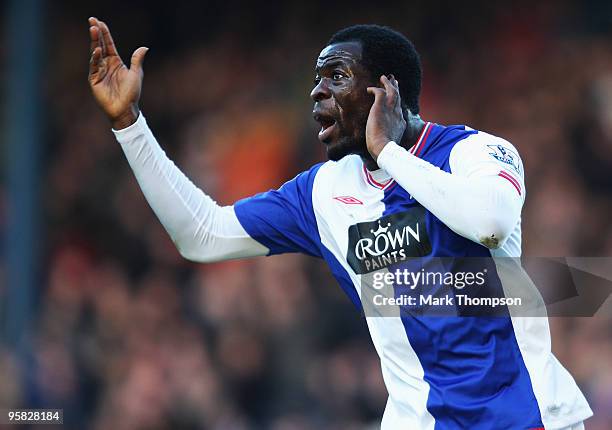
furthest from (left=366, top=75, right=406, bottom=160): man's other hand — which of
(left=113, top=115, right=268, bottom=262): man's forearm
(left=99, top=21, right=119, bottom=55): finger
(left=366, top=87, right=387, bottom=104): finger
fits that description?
(left=99, top=21, right=119, bottom=55): finger

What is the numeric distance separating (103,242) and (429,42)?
345 cm

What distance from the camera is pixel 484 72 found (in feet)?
29.0

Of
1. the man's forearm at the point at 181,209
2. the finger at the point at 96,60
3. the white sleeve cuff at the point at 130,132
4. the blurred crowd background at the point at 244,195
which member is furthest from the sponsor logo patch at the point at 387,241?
the blurred crowd background at the point at 244,195

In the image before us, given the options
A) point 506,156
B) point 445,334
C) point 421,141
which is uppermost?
point 421,141

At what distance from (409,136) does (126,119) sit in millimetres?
1029

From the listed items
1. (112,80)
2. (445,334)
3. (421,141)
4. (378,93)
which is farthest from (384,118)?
(112,80)

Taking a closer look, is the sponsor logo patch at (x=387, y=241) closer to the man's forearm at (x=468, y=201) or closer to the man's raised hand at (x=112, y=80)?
the man's forearm at (x=468, y=201)

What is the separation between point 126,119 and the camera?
160 inches

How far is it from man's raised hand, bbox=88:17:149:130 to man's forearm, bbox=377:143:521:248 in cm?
109

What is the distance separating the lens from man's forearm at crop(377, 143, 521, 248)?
137 inches

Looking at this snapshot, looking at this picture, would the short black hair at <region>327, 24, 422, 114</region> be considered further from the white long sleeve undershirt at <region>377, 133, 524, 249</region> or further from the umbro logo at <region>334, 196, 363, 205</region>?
the white long sleeve undershirt at <region>377, 133, 524, 249</region>

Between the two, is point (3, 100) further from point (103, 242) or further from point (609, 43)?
point (609, 43)

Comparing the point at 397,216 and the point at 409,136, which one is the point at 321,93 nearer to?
the point at 409,136

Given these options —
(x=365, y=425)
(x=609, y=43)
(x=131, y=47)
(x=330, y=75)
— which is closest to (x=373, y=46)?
(x=330, y=75)
